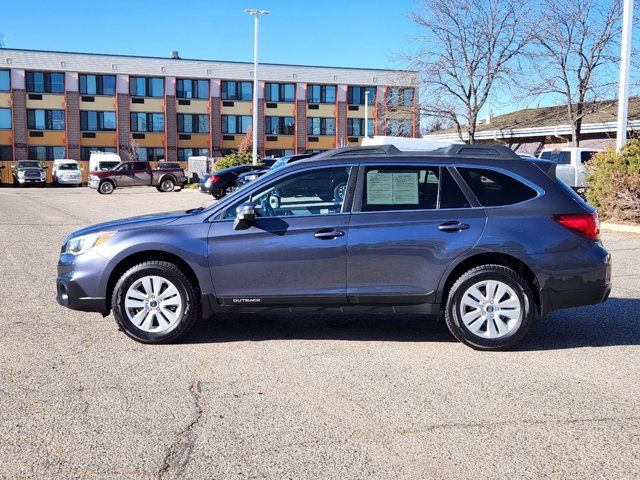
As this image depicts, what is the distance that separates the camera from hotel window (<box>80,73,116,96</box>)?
58.5 m

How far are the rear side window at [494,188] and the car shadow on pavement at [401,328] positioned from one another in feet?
4.22

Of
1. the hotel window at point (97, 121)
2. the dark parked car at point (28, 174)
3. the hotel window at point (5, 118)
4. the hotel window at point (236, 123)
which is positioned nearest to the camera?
the dark parked car at point (28, 174)

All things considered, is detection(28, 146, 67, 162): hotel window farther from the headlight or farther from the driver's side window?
the driver's side window

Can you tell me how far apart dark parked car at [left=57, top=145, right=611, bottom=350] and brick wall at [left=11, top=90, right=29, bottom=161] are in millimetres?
56726

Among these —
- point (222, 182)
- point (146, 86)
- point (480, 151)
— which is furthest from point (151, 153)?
point (480, 151)

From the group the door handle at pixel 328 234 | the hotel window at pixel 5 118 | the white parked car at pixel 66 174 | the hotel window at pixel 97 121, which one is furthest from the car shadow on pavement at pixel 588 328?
the hotel window at pixel 5 118

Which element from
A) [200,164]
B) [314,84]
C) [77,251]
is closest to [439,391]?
[77,251]

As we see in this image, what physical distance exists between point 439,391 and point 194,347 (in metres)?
2.22

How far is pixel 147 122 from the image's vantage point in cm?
6044

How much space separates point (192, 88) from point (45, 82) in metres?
12.2

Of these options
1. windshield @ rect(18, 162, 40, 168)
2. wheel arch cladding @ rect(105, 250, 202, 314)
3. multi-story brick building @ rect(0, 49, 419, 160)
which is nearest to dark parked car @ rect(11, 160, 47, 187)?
windshield @ rect(18, 162, 40, 168)

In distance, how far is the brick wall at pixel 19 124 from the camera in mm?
56750

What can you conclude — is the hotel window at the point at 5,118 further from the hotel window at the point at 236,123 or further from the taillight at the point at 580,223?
the taillight at the point at 580,223

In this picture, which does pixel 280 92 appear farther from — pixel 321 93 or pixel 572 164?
pixel 572 164
